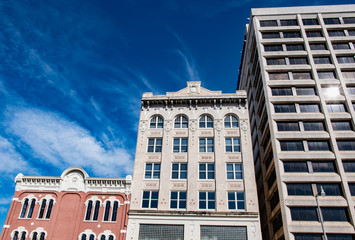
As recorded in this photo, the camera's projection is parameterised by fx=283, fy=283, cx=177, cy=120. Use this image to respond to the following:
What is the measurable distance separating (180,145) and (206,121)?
15.4 feet

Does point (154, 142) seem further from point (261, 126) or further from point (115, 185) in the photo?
point (261, 126)

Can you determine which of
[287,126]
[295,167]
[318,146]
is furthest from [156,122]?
[318,146]

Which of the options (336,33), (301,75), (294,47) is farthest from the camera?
(336,33)

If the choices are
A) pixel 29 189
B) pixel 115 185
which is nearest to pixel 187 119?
pixel 115 185

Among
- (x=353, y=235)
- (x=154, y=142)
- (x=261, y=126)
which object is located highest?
(x=261, y=126)

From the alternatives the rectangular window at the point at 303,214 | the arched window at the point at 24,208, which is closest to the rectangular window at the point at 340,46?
the rectangular window at the point at 303,214

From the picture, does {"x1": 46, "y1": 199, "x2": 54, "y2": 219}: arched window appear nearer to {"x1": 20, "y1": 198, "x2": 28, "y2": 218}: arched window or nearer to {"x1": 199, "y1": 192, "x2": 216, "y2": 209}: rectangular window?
{"x1": 20, "y1": 198, "x2": 28, "y2": 218}: arched window

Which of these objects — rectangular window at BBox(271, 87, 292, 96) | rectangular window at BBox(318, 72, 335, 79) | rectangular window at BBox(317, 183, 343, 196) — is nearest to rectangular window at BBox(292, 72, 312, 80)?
rectangular window at BBox(318, 72, 335, 79)

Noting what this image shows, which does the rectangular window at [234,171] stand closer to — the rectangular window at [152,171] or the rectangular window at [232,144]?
the rectangular window at [232,144]

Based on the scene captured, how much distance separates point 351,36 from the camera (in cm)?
4338

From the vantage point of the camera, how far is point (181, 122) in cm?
3666

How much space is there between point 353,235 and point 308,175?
722cm

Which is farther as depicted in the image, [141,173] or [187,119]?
[187,119]

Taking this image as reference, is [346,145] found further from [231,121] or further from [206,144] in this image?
[206,144]
